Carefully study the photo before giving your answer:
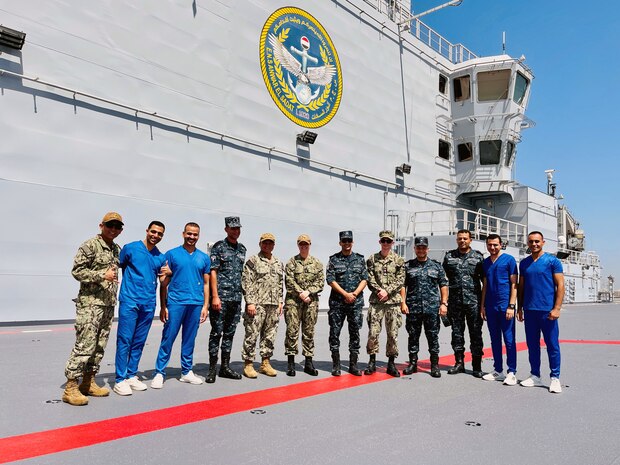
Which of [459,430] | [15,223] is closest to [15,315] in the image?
[15,223]

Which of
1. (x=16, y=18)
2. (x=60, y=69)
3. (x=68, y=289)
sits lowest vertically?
(x=68, y=289)

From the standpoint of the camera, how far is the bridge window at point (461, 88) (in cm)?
2118

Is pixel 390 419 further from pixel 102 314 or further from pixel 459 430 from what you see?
pixel 102 314

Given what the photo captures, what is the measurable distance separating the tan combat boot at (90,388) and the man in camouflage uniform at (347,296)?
2.49m

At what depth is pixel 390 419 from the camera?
3.53m

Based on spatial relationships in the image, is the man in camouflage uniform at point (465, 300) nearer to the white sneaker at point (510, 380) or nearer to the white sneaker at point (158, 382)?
the white sneaker at point (510, 380)

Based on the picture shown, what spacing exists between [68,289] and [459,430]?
8.70m

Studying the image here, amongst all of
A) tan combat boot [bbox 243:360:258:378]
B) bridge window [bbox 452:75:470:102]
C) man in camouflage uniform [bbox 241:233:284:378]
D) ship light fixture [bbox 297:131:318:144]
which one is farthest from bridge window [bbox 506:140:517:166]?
tan combat boot [bbox 243:360:258:378]

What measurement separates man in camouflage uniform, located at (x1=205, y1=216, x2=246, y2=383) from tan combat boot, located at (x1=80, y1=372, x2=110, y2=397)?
3.88 ft

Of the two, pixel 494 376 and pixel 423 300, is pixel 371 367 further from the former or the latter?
pixel 494 376

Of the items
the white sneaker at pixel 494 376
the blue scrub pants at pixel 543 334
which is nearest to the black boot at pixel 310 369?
the white sneaker at pixel 494 376

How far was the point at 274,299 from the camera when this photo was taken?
524 cm

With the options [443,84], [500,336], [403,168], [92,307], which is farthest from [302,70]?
[92,307]

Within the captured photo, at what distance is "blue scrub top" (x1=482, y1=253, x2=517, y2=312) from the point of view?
5168mm
